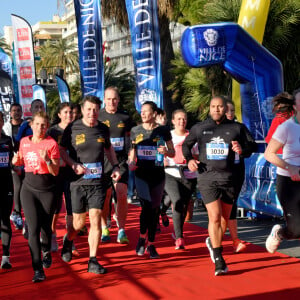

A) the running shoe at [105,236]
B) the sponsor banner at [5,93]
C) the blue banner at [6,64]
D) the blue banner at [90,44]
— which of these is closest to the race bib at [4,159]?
the running shoe at [105,236]

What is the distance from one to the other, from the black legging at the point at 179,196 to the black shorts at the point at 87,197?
1594 mm

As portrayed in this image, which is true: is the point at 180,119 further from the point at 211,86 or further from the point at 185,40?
the point at 211,86

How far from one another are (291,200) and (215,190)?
3.75 ft

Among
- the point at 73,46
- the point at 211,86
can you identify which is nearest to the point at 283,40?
the point at 211,86

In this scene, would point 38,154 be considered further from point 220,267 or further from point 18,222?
point 18,222

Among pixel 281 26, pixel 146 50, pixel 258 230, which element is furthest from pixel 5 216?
pixel 281 26

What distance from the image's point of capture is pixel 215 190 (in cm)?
657

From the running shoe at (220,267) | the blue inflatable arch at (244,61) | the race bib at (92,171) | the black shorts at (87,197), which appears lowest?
the running shoe at (220,267)

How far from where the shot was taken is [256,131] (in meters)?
11.1

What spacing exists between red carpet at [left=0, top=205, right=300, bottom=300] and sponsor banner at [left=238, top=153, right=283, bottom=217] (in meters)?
1.22

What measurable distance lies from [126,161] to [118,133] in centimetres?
41

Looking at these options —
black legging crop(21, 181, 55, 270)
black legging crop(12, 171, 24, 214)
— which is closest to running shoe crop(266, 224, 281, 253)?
black legging crop(21, 181, 55, 270)

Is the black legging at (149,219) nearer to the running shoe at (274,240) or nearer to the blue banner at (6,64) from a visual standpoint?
the running shoe at (274,240)

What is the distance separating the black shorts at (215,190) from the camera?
6543mm
